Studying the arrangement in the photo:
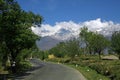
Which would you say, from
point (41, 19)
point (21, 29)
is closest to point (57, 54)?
point (41, 19)

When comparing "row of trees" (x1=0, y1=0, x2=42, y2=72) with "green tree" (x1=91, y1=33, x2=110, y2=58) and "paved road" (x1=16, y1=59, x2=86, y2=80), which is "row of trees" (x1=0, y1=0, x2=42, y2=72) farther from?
"green tree" (x1=91, y1=33, x2=110, y2=58)

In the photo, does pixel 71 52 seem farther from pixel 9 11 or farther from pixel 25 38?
pixel 9 11

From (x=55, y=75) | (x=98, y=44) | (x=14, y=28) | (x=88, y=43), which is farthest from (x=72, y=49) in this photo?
(x=14, y=28)

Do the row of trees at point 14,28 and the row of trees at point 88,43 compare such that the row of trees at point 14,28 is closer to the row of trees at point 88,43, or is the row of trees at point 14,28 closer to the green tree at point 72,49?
the row of trees at point 88,43

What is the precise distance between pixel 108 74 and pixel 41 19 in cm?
2069

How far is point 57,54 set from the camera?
173750 millimetres

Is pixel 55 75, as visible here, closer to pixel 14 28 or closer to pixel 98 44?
pixel 14 28

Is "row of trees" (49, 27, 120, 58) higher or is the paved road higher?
"row of trees" (49, 27, 120, 58)

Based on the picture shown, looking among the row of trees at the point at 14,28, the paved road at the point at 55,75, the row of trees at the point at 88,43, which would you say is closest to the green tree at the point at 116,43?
the row of trees at the point at 88,43

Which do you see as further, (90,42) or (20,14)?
(90,42)

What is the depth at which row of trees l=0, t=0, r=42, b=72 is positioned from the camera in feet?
126

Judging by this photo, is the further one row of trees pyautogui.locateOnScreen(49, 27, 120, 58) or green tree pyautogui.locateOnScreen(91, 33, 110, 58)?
green tree pyautogui.locateOnScreen(91, 33, 110, 58)

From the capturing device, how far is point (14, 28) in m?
42.7

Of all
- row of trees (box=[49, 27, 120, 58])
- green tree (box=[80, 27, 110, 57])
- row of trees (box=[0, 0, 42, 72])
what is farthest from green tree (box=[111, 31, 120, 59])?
row of trees (box=[0, 0, 42, 72])
